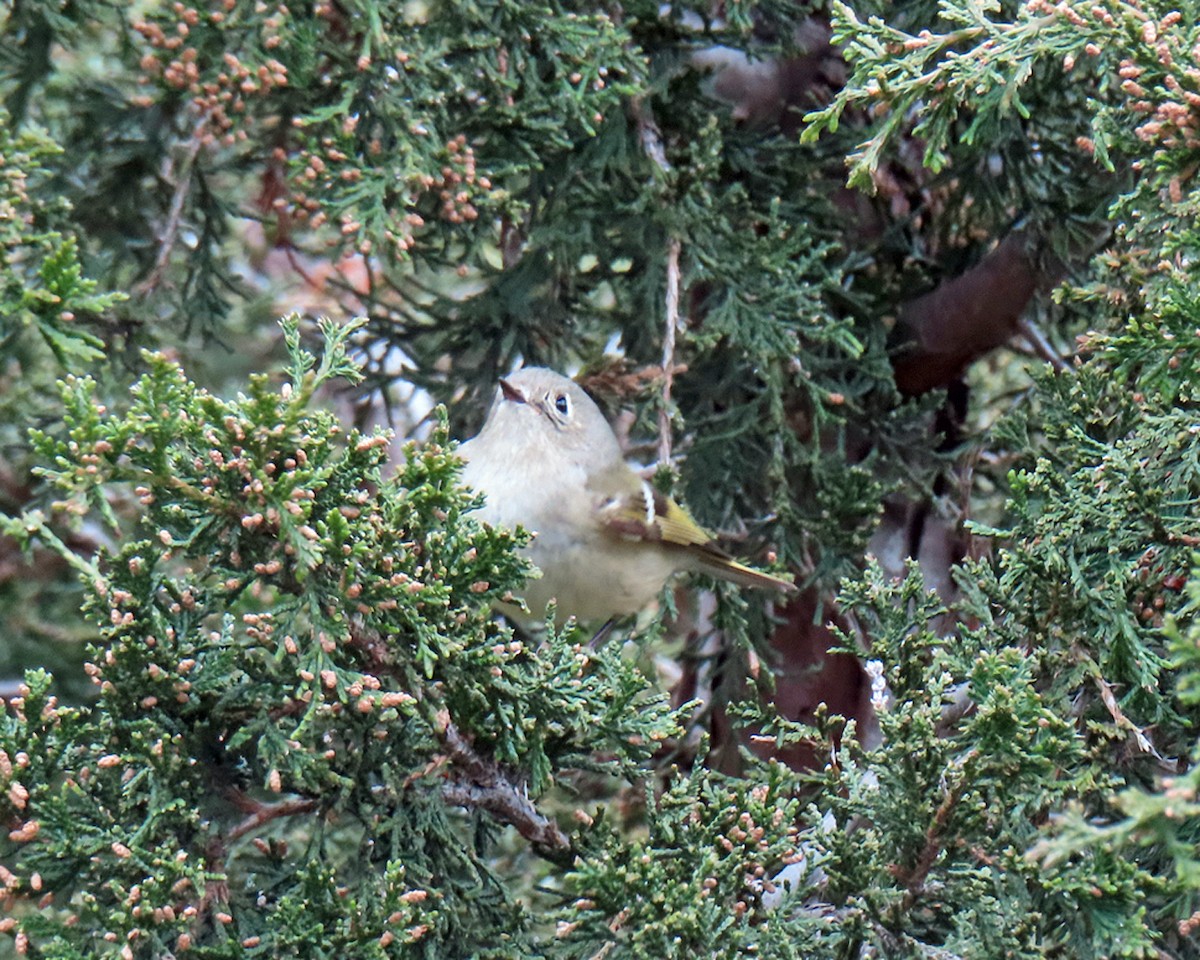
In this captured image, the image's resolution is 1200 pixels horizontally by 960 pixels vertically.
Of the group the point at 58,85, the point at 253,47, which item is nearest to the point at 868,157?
the point at 253,47

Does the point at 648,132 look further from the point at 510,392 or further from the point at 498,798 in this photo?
the point at 498,798

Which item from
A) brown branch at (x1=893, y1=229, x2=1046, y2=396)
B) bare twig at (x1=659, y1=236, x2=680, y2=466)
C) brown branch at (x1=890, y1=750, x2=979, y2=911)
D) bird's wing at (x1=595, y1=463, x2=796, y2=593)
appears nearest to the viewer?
brown branch at (x1=890, y1=750, x2=979, y2=911)

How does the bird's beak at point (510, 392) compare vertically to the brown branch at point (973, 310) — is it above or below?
below

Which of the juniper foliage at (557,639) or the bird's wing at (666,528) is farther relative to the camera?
the bird's wing at (666,528)

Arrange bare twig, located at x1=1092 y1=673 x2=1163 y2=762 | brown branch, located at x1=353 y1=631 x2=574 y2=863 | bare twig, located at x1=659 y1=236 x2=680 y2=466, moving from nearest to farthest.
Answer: bare twig, located at x1=1092 y1=673 x2=1163 y2=762 < brown branch, located at x1=353 y1=631 x2=574 y2=863 < bare twig, located at x1=659 y1=236 x2=680 y2=466

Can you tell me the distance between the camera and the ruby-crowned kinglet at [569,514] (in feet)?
10.6

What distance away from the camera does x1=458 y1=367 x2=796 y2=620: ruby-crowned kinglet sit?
3225 mm

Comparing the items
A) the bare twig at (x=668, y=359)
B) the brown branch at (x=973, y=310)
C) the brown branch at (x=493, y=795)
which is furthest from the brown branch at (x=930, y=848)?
the brown branch at (x=973, y=310)

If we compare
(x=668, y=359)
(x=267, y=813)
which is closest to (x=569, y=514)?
(x=668, y=359)

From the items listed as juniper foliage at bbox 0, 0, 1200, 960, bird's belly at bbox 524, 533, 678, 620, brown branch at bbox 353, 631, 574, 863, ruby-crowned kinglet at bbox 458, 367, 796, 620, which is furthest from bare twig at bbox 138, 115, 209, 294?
brown branch at bbox 353, 631, 574, 863

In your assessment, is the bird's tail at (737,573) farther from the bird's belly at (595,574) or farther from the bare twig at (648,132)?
the bare twig at (648,132)

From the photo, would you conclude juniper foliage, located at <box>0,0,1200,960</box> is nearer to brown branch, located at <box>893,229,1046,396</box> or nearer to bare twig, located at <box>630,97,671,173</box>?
bare twig, located at <box>630,97,671,173</box>

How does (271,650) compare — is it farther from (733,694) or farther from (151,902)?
(733,694)

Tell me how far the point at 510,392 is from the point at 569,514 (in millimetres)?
320
